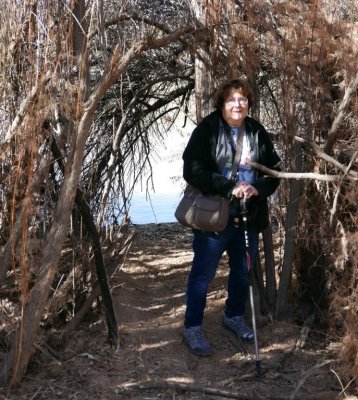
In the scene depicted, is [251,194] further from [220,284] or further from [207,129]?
[220,284]

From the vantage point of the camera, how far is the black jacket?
15.2 ft

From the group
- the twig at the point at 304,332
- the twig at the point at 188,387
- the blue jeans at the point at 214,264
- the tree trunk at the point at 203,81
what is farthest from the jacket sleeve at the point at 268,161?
the twig at the point at 188,387

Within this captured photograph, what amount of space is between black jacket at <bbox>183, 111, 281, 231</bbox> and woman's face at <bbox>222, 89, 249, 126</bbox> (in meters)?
0.08

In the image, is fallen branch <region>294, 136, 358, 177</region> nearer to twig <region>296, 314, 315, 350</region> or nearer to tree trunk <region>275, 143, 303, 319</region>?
tree trunk <region>275, 143, 303, 319</region>

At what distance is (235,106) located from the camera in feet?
15.5

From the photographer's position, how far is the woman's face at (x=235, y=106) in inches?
185

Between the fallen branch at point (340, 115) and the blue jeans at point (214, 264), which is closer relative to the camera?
the fallen branch at point (340, 115)

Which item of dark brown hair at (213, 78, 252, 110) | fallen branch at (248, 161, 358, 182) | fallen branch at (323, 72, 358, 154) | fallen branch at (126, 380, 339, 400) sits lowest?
fallen branch at (126, 380, 339, 400)

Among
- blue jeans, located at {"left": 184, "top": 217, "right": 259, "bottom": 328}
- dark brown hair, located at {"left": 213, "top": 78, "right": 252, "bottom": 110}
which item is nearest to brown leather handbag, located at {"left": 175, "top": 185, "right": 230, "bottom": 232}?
blue jeans, located at {"left": 184, "top": 217, "right": 259, "bottom": 328}

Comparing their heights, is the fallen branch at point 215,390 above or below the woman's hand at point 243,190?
below

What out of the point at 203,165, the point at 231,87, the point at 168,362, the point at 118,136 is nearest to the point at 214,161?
the point at 203,165

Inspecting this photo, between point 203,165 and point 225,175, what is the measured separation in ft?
0.54

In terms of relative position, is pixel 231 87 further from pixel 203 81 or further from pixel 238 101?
pixel 203 81

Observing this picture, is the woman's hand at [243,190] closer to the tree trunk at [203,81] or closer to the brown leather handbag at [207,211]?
the brown leather handbag at [207,211]
